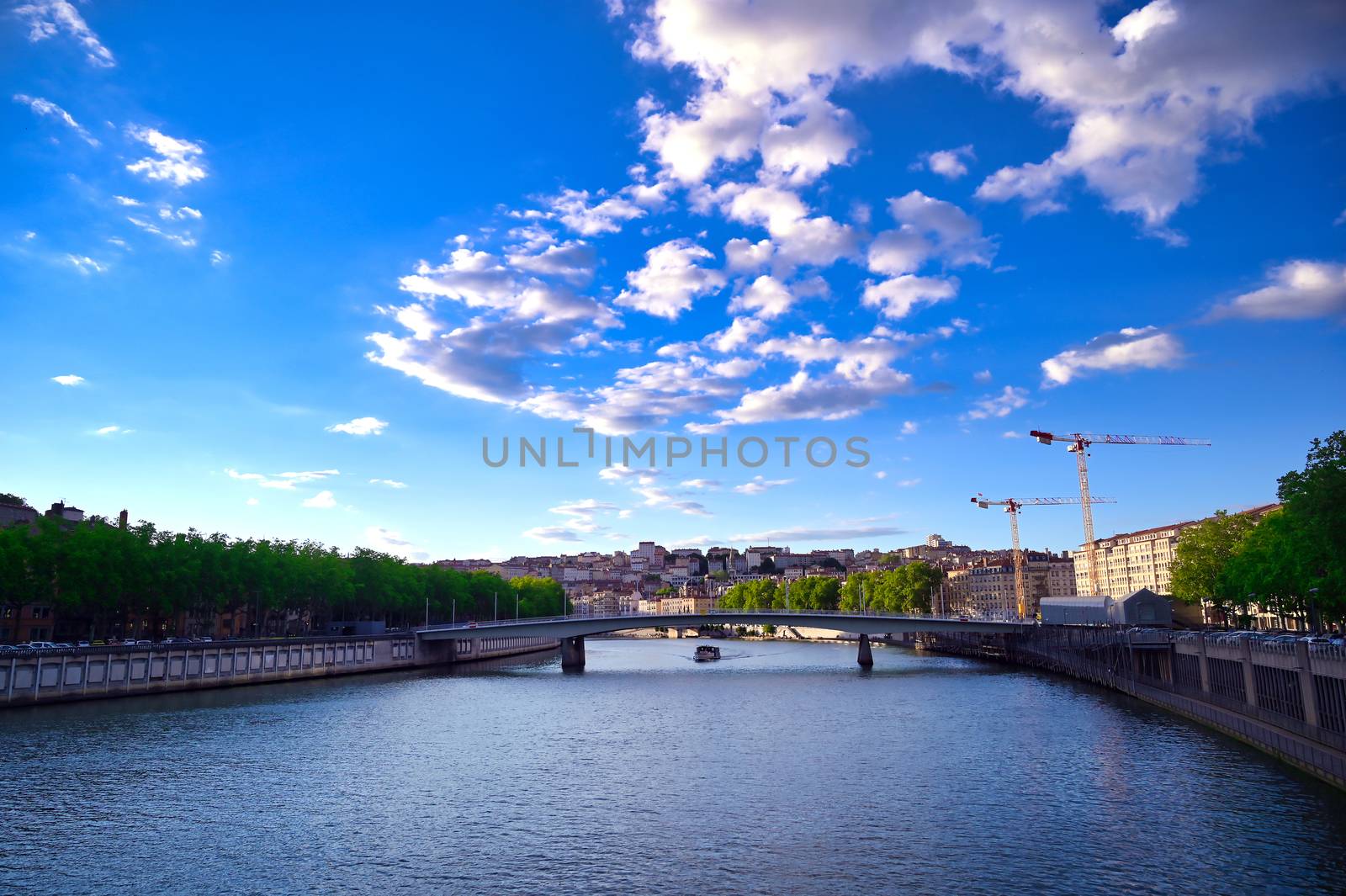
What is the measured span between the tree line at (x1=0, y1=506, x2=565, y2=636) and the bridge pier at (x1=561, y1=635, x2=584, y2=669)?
30.2 metres

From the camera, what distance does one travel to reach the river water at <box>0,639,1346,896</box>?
25.7m

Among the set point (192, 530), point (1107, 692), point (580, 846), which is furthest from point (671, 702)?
point (192, 530)

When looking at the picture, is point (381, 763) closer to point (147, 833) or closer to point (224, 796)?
point (224, 796)

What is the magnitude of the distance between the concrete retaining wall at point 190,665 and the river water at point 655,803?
13.4 feet

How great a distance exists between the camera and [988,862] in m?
26.4

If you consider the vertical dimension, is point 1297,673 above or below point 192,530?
below

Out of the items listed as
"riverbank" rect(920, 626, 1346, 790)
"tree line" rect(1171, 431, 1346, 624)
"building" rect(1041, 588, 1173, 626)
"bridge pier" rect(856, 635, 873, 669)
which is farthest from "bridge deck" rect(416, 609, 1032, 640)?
"tree line" rect(1171, 431, 1346, 624)

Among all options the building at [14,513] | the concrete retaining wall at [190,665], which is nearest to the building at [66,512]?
the building at [14,513]

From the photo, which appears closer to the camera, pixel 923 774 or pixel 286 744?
pixel 923 774

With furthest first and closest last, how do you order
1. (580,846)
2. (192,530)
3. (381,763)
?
(192,530) → (381,763) → (580,846)

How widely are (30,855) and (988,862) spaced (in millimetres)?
27945

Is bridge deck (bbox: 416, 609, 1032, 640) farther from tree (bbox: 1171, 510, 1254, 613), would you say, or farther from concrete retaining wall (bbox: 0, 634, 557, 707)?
tree (bbox: 1171, 510, 1254, 613)

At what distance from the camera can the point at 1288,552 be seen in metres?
62.5

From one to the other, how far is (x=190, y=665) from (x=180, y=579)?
13.5m
